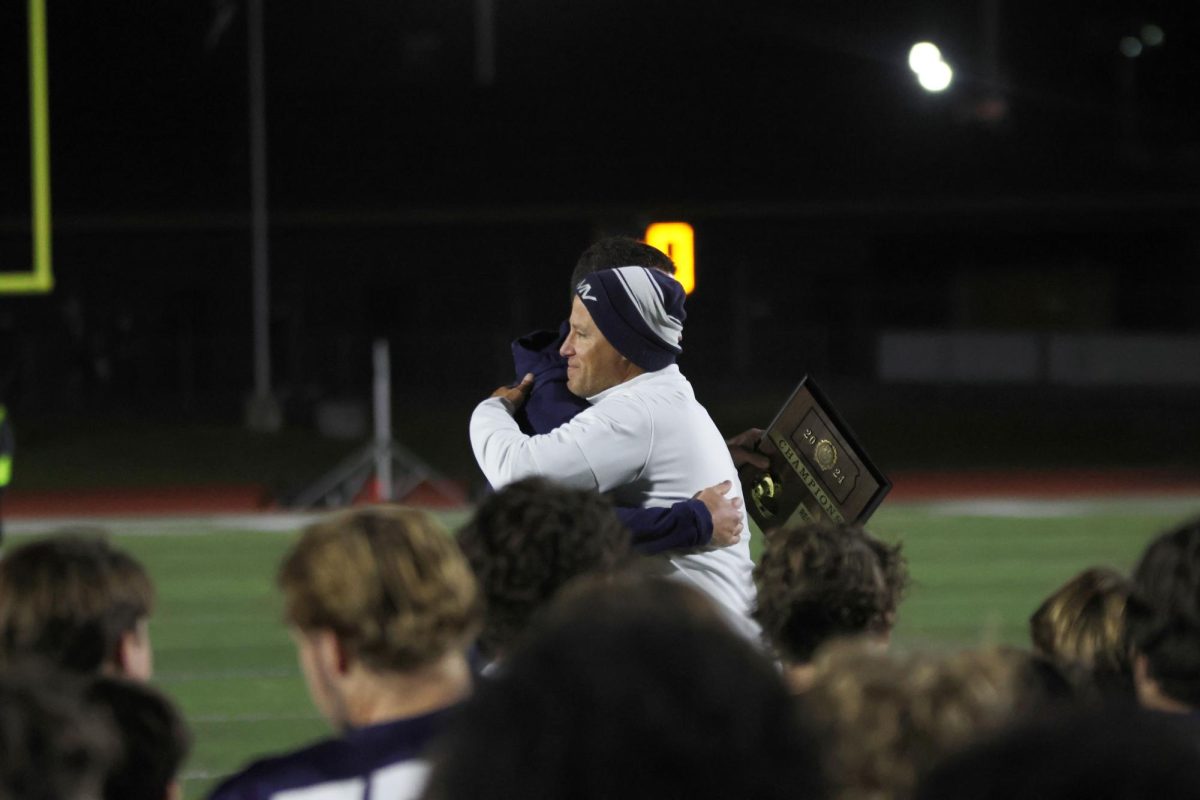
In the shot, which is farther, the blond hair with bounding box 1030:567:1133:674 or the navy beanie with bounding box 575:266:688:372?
the navy beanie with bounding box 575:266:688:372

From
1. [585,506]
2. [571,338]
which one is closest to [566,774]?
[585,506]

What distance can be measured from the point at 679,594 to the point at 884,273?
35.9 meters

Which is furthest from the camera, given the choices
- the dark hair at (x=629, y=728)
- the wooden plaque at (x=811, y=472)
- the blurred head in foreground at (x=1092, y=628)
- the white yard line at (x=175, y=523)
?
the white yard line at (x=175, y=523)

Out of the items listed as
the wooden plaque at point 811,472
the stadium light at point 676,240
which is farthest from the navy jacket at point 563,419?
the stadium light at point 676,240

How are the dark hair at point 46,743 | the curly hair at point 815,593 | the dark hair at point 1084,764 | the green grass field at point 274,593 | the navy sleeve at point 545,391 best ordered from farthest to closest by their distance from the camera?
the green grass field at point 274,593, the navy sleeve at point 545,391, the curly hair at point 815,593, the dark hair at point 46,743, the dark hair at point 1084,764

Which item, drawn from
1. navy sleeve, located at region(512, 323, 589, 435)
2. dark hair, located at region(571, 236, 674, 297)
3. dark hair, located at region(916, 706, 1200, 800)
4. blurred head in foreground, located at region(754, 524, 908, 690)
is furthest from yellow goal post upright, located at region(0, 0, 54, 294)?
dark hair, located at region(916, 706, 1200, 800)

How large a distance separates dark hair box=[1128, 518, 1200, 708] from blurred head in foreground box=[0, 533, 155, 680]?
1.51 meters

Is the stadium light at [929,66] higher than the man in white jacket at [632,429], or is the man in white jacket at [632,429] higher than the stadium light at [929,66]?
the stadium light at [929,66]

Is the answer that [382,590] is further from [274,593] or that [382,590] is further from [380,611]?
[274,593]

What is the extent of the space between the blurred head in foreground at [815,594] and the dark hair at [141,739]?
135 centimetres

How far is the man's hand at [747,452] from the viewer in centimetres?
467

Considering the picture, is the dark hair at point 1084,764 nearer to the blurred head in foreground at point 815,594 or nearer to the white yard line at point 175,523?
the blurred head in foreground at point 815,594

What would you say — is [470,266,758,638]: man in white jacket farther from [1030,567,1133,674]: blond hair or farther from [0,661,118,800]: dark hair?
[0,661,118,800]: dark hair

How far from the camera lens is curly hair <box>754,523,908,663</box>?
11.4 feet
